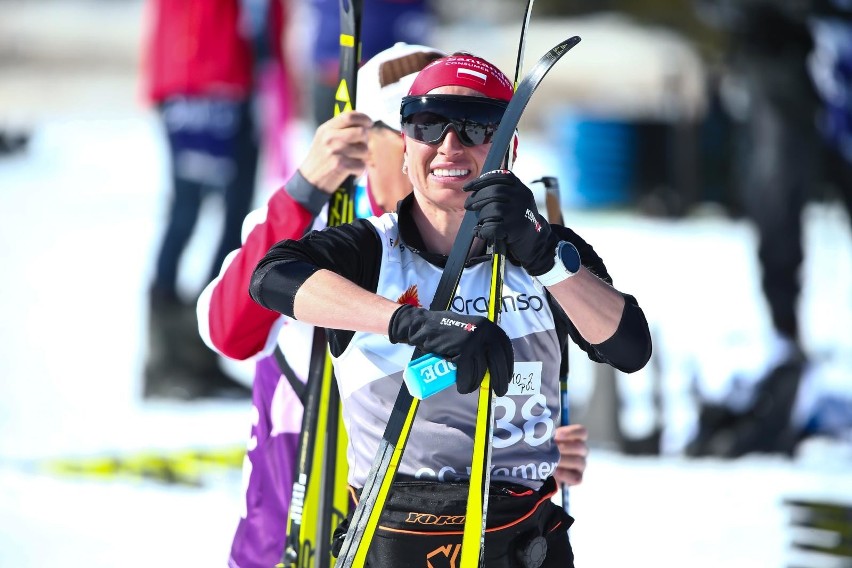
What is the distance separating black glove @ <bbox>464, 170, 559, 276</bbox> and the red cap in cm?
37

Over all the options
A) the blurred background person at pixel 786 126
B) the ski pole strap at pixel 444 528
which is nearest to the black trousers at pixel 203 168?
the blurred background person at pixel 786 126

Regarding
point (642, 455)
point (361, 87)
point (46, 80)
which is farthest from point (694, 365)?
point (46, 80)

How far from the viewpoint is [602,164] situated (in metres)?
14.9

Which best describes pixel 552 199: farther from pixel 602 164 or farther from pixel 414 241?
pixel 602 164

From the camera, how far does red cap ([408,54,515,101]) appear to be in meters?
2.93

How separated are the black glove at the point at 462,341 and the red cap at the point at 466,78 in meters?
0.59

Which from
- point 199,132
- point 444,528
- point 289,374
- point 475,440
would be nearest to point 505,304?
point 475,440

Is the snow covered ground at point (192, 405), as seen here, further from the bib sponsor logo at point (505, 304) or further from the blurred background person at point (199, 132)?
the bib sponsor logo at point (505, 304)

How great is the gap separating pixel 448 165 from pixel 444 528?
741 millimetres

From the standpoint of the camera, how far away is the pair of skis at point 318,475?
3402mm

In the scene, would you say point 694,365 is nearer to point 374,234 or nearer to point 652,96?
point 374,234

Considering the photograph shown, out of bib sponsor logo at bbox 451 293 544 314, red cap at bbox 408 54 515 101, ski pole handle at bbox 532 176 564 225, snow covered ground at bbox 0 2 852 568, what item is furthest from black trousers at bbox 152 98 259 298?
bib sponsor logo at bbox 451 293 544 314

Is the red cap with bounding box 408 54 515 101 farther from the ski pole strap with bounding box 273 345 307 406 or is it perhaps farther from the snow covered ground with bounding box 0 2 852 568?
the snow covered ground with bounding box 0 2 852 568

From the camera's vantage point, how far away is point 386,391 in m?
2.87
